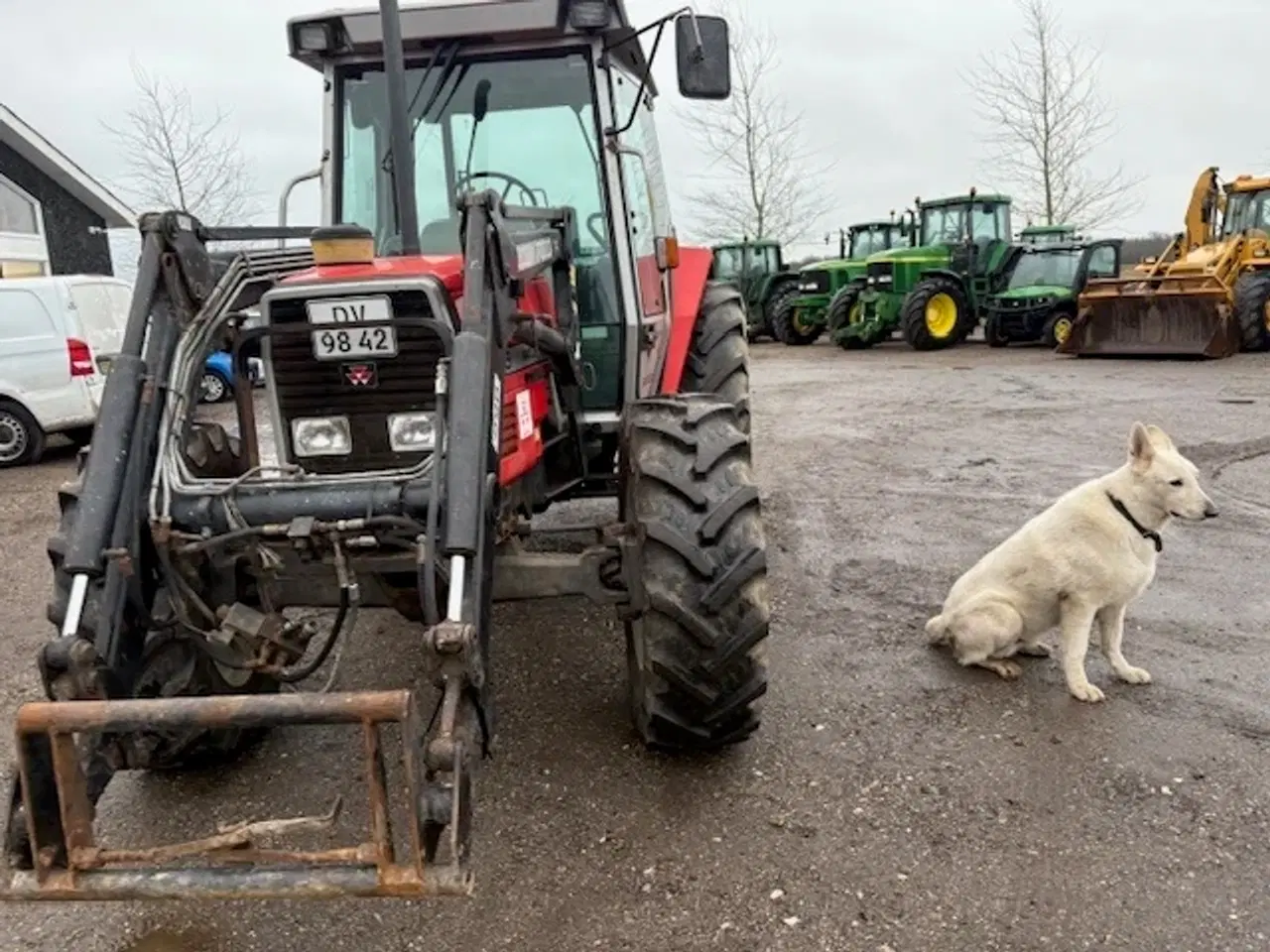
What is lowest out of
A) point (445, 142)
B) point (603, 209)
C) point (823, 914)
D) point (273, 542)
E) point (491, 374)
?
point (823, 914)

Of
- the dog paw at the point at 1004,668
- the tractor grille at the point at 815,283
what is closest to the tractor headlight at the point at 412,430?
the dog paw at the point at 1004,668

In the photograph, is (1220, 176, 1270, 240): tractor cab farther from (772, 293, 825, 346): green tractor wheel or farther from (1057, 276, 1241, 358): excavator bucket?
(772, 293, 825, 346): green tractor wheel

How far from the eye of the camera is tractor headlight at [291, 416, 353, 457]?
10.3 ft

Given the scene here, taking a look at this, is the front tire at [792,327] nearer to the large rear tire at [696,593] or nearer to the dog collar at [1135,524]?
the dog collar at [1135,524]

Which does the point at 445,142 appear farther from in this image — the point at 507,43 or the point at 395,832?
the point at 395,832

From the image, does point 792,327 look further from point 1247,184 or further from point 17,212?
point 17,212

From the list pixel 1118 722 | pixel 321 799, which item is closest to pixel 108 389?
pixel 321 799

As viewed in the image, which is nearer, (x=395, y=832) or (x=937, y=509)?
(x=395, y=832)

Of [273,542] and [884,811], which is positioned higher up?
[273,542]

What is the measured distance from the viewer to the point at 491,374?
284 centimetres

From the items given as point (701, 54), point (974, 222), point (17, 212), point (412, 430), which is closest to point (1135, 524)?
point (701, 54)

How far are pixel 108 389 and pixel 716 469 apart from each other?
171 cm

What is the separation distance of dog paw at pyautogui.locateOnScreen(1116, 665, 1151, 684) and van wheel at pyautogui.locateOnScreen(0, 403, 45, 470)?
9.73 m

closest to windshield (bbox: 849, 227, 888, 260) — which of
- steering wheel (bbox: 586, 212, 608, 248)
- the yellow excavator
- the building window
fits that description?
the yellow excavator
